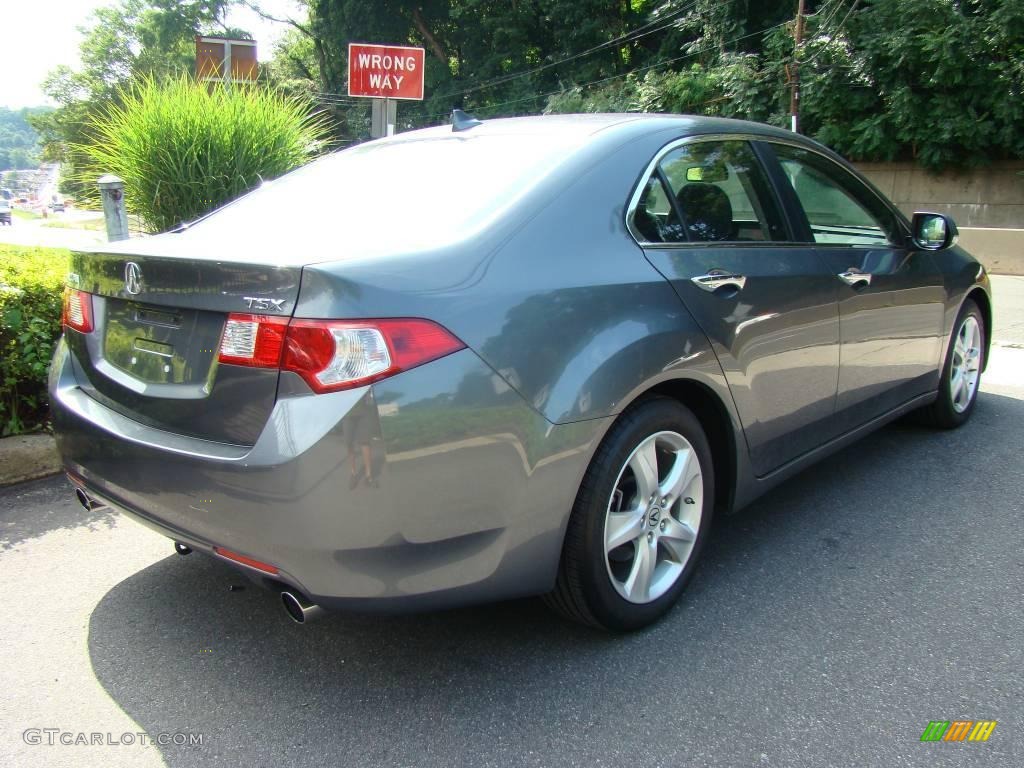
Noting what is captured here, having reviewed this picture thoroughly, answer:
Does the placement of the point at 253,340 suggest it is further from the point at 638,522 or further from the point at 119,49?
the point at 119,49

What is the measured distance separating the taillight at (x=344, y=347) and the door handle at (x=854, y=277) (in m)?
2.02

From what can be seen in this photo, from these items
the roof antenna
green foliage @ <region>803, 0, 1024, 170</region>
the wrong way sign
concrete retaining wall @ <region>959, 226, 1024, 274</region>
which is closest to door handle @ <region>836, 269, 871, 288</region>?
the roof antenna

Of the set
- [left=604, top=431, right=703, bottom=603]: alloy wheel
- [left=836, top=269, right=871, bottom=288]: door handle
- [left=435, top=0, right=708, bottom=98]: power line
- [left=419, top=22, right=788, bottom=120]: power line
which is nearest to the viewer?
[left=604, top=431, right=703, bottom=603]: alloy wheel

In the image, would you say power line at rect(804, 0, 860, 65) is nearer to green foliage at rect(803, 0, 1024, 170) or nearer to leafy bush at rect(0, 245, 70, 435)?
green foliage at rect(803, 0, 1024, 170)

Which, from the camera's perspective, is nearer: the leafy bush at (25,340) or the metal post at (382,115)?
the leafy bush at (25,340)

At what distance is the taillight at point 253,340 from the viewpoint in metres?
2.00

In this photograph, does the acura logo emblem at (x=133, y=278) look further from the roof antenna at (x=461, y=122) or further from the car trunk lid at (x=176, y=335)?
the roof antenna at (x=461, y=122)

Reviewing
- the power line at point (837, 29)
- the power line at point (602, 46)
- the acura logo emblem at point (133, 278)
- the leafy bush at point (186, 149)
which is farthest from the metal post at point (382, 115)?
the power line at point (602, 46)

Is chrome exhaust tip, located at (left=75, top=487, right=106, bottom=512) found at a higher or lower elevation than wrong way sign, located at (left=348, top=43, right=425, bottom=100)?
lower

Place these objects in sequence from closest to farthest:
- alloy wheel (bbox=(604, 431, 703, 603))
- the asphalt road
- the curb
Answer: the asphalt road, alloy wheel (bbox=(604, 431, 703, 603)), the curb

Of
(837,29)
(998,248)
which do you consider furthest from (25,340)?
(837,29)

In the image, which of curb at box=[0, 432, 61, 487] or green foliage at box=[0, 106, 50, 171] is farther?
green foliage at box=[0, 106, 50, 171]

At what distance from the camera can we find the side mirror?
3969 mm

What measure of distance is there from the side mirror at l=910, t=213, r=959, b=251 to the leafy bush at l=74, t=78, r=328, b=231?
4.23 m
